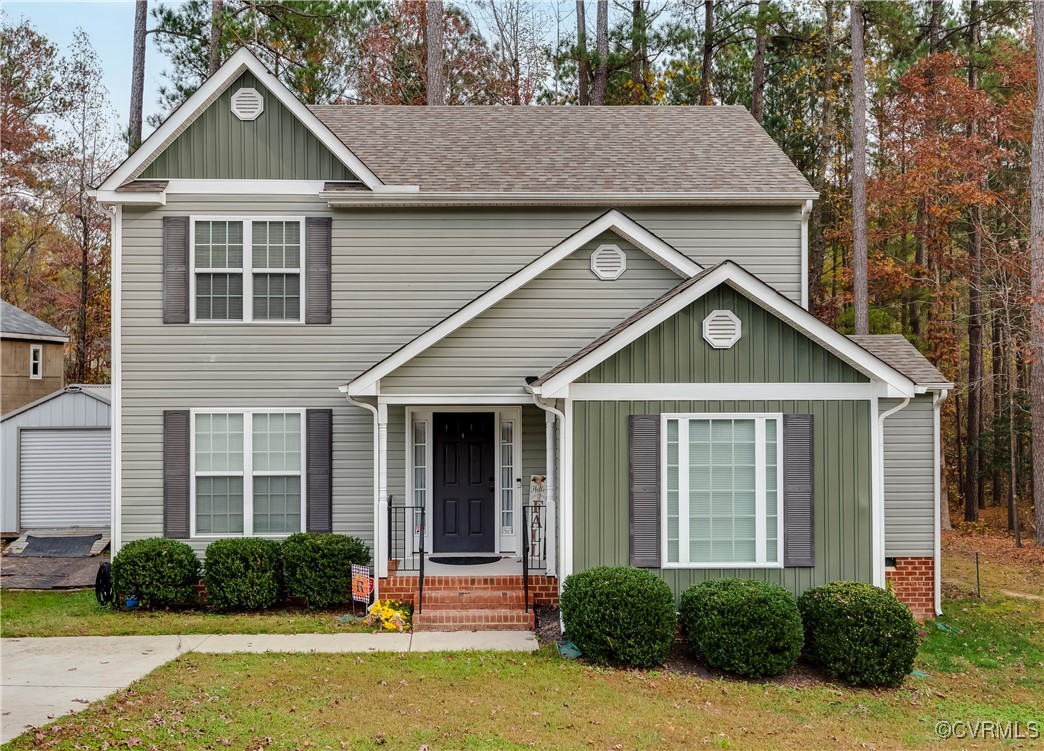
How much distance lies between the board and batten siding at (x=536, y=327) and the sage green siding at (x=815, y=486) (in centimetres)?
187

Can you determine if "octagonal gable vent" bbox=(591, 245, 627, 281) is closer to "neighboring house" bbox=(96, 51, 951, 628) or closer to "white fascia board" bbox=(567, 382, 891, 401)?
"neighboring house" bbox=(96, 51, 951, 628)

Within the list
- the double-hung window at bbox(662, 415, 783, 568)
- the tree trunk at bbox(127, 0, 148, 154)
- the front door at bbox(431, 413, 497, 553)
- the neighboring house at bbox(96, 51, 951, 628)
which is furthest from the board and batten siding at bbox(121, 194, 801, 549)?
the tree trunk at bbox(127, 0, 148, 154)

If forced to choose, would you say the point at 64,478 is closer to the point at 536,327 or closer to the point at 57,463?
the point at 57,463

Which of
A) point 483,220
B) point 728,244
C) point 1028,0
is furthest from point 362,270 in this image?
point 1028,0

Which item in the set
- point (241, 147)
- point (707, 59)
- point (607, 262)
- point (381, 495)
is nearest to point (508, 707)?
point (381, 495)

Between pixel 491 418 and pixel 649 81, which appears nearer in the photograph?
pixel 491 418

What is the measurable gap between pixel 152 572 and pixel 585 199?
7746 mm

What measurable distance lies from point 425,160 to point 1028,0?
18.8 metres

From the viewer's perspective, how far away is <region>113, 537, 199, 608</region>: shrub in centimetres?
1052

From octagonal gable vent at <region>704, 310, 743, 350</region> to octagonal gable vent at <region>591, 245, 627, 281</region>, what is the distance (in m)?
2.23

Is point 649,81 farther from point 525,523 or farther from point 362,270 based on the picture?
point 525,523

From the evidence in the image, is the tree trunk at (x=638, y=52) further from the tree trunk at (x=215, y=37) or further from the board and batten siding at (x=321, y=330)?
the board and batten siding at (x=321, y=330)

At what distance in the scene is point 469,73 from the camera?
2575 centimetres

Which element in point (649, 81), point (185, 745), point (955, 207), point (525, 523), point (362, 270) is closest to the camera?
point (185, 745)
